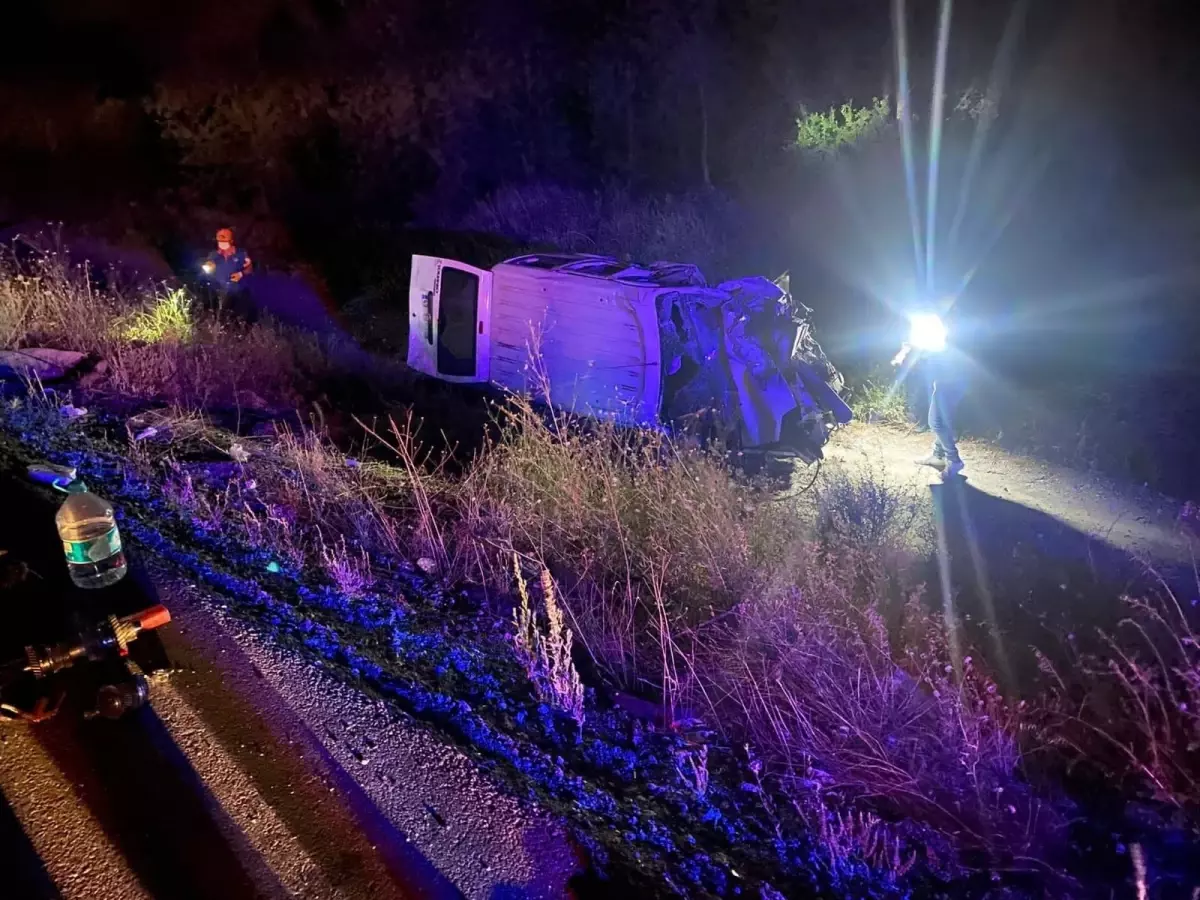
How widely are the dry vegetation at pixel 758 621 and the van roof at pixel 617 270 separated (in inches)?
54.6

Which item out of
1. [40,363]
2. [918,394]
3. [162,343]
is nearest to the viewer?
[918,394]

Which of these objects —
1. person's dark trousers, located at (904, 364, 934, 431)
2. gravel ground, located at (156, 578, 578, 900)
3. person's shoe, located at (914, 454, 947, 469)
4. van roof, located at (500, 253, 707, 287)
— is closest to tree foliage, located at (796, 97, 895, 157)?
person's dark trousers, located at (904, 364, 934, 431)

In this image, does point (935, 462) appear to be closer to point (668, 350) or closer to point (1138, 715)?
point (668, 350)

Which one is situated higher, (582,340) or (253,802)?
(582,340)

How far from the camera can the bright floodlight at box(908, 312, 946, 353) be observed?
20.3ft

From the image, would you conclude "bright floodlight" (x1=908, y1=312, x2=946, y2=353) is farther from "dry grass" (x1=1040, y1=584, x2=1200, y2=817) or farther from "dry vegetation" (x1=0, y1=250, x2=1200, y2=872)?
"dry grass" (x1=1040, y1=584, x2=1200, y2=817)

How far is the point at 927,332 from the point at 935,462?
4.37ft

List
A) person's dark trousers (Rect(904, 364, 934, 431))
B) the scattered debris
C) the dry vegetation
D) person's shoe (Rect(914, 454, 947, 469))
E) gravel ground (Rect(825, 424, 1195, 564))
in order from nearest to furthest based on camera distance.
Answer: the dry vegetation → gravel ground (Rect(825, 424, 1195, 564)) → person's dark trousers (Rect(904, 364, 934, 431)) → person's shoe (Rect(914, 454, 947, 469)) → the scattered debris

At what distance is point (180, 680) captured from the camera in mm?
3244

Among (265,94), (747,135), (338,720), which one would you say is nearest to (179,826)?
(338,720)

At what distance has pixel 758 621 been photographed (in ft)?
11.5

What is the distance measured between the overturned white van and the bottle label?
3.30 meters

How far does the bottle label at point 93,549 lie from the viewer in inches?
158

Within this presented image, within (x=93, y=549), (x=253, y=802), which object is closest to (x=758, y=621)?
(x=253, y=802)
